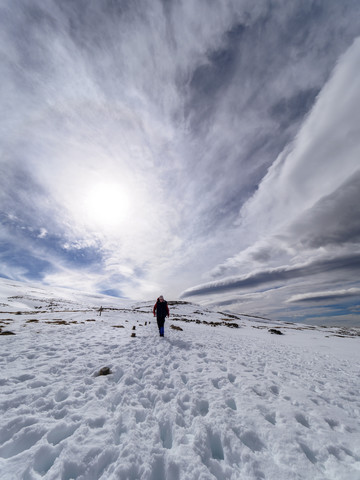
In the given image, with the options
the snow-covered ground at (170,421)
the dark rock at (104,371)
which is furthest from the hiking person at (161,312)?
the dark rock at (104,371)

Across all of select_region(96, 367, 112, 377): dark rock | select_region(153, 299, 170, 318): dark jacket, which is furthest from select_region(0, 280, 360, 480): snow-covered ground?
select_region(153, 299, 170, 318): dark jacket

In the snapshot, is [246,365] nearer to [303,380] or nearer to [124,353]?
[303,380]

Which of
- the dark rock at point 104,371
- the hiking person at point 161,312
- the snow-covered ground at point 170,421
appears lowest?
the snow-covered ground at point 170,421

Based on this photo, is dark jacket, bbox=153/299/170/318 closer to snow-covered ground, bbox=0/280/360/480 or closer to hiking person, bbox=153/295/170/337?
hiking person, bbox=153/295/170/337

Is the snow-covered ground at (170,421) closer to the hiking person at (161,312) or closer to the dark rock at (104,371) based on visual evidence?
the dark rock at (104,371)

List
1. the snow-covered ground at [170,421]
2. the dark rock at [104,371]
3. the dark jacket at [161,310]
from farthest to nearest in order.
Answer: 1. the dark jacket at [161,310]
2. the dark rock at [104,371]
3. the snow-covered ground at [170,421]

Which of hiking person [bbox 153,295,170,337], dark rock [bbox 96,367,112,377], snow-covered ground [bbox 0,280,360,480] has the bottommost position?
snow-covered ground [bbox 0,280,360,480]

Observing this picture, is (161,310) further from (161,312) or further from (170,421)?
(170,421)

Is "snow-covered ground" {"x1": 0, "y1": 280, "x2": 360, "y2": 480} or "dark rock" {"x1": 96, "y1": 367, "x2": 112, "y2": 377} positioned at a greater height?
"dark rock" {"x1": 96, "y1": 367, "x2": 112, "y2": 377}

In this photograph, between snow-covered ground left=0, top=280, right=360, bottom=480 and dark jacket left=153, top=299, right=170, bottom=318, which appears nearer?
snow-covered ground left=0, top=280, right=360, bottom=480

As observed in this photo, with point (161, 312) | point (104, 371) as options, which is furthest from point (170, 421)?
point (161, 312)

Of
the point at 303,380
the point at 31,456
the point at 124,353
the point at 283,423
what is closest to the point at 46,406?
the point at 31,456

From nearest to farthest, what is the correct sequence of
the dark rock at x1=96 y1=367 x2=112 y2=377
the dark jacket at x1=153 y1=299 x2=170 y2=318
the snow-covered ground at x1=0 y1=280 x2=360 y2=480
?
the snow-covered ground at x1=0 y1=280 x2=360 y2=480
the dark rock at x1=96 y1=367 x2=112 y2=377
the dark jacket at x1=153 y1=299 x2=170 y2=318

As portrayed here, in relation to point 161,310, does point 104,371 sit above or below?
below
